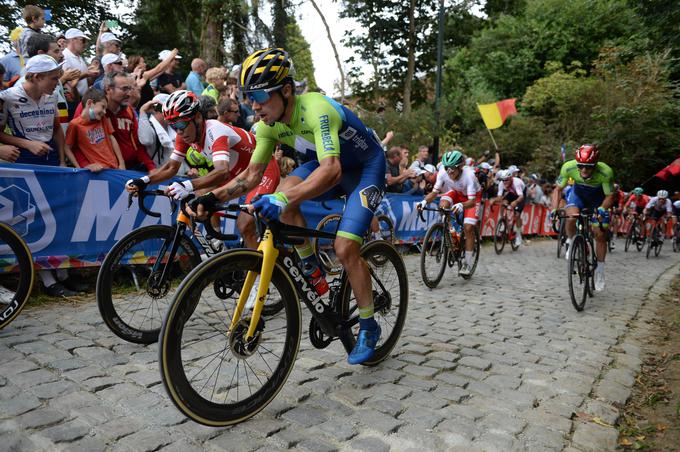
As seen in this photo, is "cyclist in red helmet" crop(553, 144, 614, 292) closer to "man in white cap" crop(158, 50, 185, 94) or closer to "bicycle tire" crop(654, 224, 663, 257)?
"man in white cap" crop(158, 50, 185, 94)

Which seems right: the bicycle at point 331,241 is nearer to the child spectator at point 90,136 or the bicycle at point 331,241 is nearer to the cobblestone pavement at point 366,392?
the cobblestone pavement at point 366,392

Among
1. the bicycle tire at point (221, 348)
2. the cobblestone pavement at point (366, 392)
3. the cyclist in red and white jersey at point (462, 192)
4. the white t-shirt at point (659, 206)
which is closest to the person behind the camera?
the bicycle tire at point (221, 348)

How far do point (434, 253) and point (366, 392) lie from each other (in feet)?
15.1

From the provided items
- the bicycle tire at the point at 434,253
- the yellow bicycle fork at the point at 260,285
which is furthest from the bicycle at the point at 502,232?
the yellow bicycle fork at the point at 260,285

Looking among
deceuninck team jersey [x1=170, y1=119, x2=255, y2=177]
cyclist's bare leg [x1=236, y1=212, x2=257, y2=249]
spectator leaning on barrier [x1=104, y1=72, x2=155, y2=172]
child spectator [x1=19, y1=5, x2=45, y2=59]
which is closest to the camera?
deceuninck team jersey [x1=170, y1=119, x2=255, y2=177]

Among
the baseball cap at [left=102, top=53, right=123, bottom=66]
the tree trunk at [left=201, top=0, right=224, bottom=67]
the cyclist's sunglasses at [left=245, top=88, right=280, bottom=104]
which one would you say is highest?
the tree trunk at [left=201, top=0, right=224, bottom=67]

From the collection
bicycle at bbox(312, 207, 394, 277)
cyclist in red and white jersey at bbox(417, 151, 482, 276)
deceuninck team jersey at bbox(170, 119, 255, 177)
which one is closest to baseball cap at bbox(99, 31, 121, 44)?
deceuninck team jersey at bbox(170, 119, 255, 177)

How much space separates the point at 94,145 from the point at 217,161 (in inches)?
100

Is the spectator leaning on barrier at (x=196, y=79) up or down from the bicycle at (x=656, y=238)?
up

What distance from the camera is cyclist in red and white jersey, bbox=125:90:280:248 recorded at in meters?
4.65

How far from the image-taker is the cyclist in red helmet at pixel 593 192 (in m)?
7.75

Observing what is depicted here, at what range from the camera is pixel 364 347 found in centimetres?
361

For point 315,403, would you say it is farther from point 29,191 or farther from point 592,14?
point 592,14

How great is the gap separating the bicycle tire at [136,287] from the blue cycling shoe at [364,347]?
169 cm
